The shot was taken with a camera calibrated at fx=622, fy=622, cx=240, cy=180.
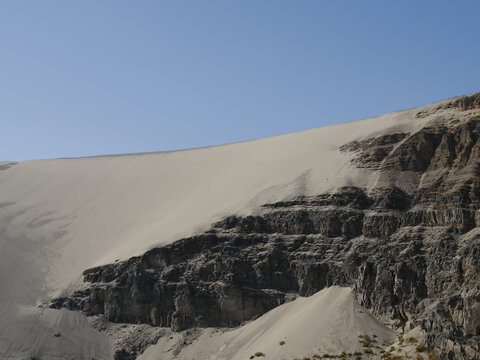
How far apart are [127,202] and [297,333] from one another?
37155mm

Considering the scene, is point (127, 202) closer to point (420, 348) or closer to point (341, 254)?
point (341, 254)

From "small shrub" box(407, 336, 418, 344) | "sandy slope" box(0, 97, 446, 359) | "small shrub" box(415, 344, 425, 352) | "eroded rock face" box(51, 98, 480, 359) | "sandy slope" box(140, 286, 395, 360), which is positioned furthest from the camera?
"sandy slope" box(0, 97, 446, 359)

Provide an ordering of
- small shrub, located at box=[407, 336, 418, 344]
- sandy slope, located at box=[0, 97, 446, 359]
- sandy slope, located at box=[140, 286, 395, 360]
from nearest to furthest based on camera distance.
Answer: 1. small shrub, located at box=[407, 336, 418, 344]
2. sandy slope, located at box=[140, 286, 395, 360]
3. sandy slope, located at box=[0, 97, 446, 359]

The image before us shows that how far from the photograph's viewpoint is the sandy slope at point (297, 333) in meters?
42.4

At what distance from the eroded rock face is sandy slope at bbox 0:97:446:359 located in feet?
8.05

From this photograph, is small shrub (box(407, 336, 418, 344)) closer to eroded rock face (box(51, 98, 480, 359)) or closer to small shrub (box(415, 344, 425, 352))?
small shrub (box(415, 344, 425, 352))

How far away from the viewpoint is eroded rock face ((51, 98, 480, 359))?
4478 centimetres

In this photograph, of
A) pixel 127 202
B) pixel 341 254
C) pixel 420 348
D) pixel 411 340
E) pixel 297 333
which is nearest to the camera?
pixel 420 348

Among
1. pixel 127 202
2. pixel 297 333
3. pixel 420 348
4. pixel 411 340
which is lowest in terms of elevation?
pixel 420 348

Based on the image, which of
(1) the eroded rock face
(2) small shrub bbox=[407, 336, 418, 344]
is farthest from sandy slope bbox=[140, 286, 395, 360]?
(2) small shrub bbox=[407, 336, 418, 344]

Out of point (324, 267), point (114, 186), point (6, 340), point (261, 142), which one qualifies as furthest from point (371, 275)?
point (114, 186)

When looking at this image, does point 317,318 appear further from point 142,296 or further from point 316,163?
point 316,163

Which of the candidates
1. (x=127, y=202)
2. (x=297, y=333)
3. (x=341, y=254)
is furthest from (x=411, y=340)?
(x=127, y=202)

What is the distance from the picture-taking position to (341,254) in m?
49.6
